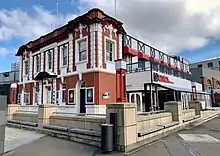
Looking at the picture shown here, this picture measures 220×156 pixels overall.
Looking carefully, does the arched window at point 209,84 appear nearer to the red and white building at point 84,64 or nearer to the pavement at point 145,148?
the red and white building at point 84,64

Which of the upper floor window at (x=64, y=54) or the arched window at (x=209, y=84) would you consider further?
the arched window at (x=209, y=84)

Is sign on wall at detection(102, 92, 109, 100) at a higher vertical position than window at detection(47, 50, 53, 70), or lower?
lower

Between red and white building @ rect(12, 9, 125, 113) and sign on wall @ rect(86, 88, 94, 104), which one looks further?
red and white building @ rect(12, 9, 125, 113)

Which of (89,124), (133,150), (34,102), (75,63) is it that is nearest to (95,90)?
(75,63)

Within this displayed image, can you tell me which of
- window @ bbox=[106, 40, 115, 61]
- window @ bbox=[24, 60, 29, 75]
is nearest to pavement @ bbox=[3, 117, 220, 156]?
window @ bbox=[106, 40, 115, 61]

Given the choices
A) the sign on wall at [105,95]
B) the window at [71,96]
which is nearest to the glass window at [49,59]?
the window at [71,96]

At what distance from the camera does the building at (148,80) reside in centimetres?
1720

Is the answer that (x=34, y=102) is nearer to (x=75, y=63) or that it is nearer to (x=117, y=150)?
(x=75, y=63)

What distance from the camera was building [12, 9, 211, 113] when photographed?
50.9 ft

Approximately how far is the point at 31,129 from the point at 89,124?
4940 mm

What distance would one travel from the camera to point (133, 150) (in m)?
7.69

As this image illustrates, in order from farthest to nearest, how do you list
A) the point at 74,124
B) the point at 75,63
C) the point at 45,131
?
the point at 75,63 < the point at 45,131 < the point at 74,124

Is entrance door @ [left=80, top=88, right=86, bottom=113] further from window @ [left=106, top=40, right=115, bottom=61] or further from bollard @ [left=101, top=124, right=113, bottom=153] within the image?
bollard @ [left=101, top=124, right=113, bottom=153]

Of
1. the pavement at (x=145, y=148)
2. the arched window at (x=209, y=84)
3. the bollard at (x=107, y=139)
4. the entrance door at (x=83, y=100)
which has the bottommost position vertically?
the pavement at (x=145, y=148)
